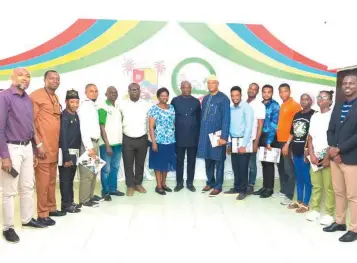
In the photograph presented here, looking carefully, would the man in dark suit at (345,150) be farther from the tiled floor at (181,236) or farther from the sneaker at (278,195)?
the sneaker at (278,195)

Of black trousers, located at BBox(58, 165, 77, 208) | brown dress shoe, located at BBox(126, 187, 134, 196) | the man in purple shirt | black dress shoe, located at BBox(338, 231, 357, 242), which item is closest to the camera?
the man in purple shirt

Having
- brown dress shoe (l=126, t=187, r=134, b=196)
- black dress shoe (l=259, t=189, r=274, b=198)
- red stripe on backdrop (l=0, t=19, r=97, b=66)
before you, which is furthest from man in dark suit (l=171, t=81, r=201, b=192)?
red stripe on backdrop (l=0, t=19, r=97, b=66)

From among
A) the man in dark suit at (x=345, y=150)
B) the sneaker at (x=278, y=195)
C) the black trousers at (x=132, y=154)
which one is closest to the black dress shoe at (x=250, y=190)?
the sneaker at (x=278, y=195)

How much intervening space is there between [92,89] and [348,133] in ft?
9.11

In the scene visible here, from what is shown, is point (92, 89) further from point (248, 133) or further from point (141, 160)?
point (248, 133)

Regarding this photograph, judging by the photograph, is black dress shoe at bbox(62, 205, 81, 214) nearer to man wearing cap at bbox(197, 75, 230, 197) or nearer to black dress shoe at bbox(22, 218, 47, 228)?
black dress shoe at bbox(22, 218, 47, 228)

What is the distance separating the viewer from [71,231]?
11.8 ft

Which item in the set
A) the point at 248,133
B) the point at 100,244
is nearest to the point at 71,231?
the point at 100,244

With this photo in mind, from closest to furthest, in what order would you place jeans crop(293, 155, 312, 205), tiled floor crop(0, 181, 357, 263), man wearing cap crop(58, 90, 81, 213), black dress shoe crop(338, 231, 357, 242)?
tiled floor crop(0, 181, 357, 263)
black dress shoe crop(338, 231, 357, 242)
man wearing cap crop(58, 90, 81, 213)
jeans crop(293, 155, 312, 205)

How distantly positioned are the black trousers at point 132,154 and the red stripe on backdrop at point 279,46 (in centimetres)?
238

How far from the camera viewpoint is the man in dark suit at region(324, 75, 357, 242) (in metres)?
3.37

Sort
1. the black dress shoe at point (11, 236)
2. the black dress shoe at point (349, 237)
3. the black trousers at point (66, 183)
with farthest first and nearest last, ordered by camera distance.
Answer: the black trousers at point (66, 183) < the black dress shoe at point (349, 237) < the black dress shoe at point (11, 236)

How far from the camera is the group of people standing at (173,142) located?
11.1 ft

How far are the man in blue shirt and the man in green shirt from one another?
1.46m
